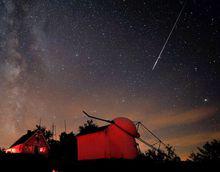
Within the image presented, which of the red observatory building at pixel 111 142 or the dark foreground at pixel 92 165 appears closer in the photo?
the dark foreground at pixel 92 165

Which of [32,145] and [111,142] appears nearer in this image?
[111,142]

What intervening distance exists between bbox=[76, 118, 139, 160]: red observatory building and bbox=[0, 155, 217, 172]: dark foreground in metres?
2.74

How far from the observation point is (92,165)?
1123 centimetres

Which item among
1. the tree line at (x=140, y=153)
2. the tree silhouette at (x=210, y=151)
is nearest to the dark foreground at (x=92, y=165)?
the tree line at (x=140, y=153)

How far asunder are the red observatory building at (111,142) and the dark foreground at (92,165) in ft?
8.98

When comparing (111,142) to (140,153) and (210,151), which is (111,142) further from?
(210,151)

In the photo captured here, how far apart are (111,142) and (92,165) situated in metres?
3.54

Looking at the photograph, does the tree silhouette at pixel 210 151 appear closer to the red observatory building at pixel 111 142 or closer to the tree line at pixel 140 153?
the tree line at pixel 140 153

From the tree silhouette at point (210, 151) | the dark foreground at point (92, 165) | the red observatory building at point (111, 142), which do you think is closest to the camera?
the dark foreground at point (92, 165)

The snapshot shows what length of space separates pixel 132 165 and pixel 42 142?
33.4 m

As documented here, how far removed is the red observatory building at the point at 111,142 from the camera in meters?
14.6

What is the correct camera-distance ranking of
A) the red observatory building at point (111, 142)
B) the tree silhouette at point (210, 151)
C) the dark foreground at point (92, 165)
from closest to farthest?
the dark foreground at point (92, 165) < the red observatory building at point (111, 142) < the tree silhouette at point (210, 151)

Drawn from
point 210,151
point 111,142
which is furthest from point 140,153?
point 210,151

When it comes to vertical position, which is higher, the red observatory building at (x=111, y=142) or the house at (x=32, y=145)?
the house at (x=32, y=145)
